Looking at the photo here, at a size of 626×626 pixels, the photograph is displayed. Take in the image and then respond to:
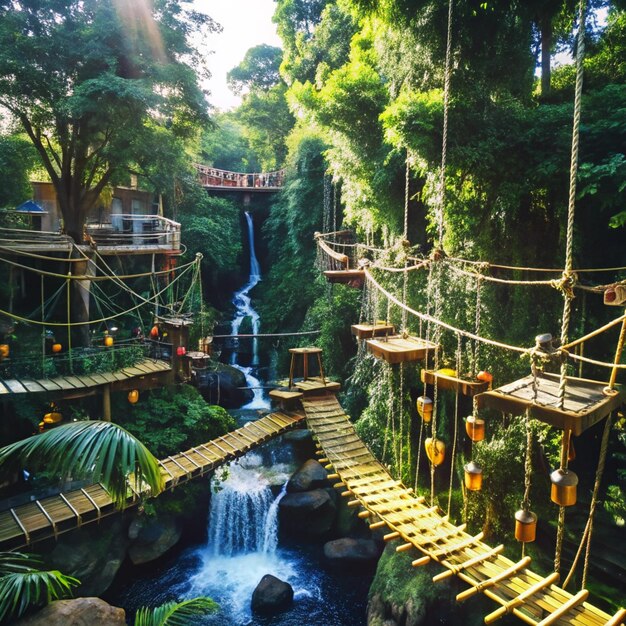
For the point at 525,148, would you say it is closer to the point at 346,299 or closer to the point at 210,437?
the point at 346,299

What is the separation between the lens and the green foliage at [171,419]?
10.1m

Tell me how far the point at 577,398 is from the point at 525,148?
4.75m

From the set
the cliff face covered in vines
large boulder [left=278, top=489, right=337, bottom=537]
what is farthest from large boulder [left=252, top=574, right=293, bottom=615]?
the cliff face covered in vines

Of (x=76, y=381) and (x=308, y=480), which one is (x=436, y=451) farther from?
(x=76, y=381)

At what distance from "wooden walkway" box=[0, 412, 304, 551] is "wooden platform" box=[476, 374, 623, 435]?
18.8 ft

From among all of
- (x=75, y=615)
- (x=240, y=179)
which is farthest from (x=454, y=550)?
(x=240, y=179)

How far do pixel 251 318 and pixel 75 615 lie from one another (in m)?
14.3

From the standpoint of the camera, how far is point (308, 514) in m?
10.3

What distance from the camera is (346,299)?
46.2 ft

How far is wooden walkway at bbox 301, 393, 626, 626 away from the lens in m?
4.39

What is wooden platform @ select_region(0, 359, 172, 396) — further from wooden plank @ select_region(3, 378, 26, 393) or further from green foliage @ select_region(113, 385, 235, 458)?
green foliage @ select_region(113, 385, 235, 458)

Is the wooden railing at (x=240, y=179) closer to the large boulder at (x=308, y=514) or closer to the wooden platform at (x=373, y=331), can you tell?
the large boulder at (x=308, y=514)

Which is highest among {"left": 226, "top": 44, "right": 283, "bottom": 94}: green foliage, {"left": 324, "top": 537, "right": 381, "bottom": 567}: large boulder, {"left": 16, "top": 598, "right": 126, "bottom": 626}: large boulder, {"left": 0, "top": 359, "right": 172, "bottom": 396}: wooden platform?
{"left": 226, "top": 44, "right": 283, "bottom": 94}: green foliage

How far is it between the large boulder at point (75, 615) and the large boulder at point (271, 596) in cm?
302
